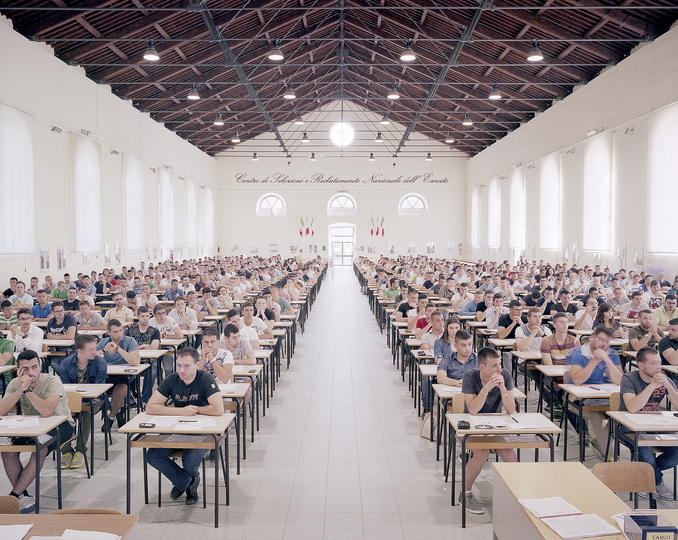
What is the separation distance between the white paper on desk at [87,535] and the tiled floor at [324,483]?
186cm

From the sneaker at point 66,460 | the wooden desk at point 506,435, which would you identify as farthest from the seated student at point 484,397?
the sneaker at point 66,460

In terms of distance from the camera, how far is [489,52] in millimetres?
20797

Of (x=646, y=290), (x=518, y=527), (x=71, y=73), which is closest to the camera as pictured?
(x=518, y=527)

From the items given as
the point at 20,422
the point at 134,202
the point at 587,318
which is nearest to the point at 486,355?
the point at 20,422

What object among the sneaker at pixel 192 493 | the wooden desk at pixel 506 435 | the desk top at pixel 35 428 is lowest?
the sneaker at pixel 192 493

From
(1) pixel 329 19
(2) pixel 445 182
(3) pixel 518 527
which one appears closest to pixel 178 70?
(1) pixel 329 19

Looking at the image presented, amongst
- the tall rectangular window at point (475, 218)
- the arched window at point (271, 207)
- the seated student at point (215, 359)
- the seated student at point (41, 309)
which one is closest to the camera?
the seated student at point (215, 359)

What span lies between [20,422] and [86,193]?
50.3 feet

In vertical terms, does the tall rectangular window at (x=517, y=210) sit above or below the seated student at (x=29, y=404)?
above

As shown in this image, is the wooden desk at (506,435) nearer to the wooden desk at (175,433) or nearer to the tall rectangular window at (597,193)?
the wooden desk at (175,433)

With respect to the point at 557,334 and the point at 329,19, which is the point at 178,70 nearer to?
the point at 329,19

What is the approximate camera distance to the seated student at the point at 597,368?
20.7ft

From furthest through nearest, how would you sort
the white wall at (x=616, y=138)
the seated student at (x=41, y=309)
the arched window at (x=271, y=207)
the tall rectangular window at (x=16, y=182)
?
the arched window at (x=271, y=207) → the white wall at (x=616, y=138) → the tall rectangular window at (x=16, y=182) → the seated student at (x=41, y=309)

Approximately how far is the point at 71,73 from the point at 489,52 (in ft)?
44.7
